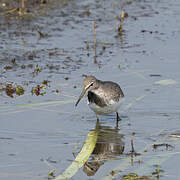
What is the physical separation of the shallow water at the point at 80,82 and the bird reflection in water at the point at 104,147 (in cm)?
2

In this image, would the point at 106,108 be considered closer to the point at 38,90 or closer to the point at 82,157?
the point at 82,157

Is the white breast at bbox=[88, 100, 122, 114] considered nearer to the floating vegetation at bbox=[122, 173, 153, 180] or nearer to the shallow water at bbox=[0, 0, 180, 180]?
the shallow water at bbox=[0, 0, 180, 180]

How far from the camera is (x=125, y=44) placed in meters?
14.7

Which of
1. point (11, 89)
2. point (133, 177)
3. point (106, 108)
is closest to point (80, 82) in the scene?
point (11, 89)

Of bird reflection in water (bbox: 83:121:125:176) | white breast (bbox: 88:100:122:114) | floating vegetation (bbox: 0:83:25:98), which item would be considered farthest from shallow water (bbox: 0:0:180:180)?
white breast (bbox: 88:100:122:114)

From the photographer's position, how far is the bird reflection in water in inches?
313

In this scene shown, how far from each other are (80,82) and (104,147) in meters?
3.34

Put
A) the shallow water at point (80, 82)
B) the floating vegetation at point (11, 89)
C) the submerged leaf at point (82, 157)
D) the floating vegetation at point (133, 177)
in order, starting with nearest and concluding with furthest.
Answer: the floating vegetation at point (133, 177), the submerged leaf at point (82, 157), the shallow water at point (80, 82), the floating vegetation at point (11, 89)

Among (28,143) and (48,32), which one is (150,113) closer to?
(28,143)

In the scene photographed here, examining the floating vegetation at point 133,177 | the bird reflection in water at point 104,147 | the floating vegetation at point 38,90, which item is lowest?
the bird reflection in water at point 104,147

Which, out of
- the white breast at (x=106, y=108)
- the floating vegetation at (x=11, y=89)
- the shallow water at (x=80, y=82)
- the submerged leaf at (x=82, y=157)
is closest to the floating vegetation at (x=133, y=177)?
the shallow water at (x=80, y=82)

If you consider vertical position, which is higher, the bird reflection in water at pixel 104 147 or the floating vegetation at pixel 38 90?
the floating vegetation at pixel 38 90

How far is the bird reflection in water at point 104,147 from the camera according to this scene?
7957 mm

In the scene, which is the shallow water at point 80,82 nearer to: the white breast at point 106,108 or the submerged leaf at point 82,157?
the submerged leaf at point 82,157
